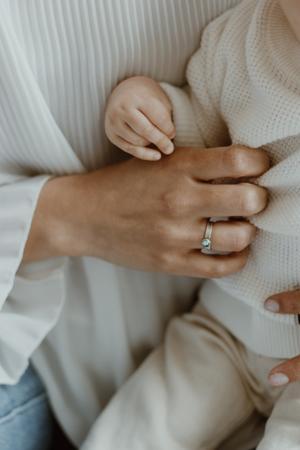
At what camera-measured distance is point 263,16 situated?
70cm

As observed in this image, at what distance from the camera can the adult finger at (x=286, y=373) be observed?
2.40 ft

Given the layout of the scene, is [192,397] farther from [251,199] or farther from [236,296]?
[251,199]

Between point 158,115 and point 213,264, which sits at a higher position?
point 158,115

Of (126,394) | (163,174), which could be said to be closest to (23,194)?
(163,174)

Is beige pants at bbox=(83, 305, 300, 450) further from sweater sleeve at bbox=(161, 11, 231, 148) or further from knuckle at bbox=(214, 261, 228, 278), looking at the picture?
sweater sleeve at bbox=(161, 11, 231, 148)

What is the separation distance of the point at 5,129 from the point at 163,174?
195mm

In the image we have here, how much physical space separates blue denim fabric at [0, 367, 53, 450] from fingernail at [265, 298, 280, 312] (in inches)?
13.7

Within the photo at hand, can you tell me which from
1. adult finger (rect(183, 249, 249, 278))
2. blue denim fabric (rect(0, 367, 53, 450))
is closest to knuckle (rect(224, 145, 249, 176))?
adult finger (rect(183, 249, 249, 278))

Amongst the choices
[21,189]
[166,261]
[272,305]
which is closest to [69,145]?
[21,189]

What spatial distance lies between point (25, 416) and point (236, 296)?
32cm

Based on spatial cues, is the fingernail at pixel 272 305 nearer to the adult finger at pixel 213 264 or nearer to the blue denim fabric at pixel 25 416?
the adult finger at pixel 213 264

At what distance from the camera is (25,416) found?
0.87 metres

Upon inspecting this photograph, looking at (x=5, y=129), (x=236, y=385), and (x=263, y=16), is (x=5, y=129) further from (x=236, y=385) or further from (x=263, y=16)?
(x=236, y=385)

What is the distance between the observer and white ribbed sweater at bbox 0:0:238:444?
2.43 ft
